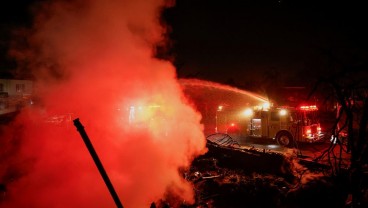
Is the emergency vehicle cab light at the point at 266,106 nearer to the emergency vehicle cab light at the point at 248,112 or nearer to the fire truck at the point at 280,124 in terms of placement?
the fire truck at the point at 280,124

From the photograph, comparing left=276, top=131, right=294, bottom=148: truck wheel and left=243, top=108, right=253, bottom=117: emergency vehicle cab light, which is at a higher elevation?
left=243, top=108, right=253, bottom=117: emergency vehicle cab light

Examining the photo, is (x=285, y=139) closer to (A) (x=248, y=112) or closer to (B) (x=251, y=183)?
(A) (x=248, y=112)

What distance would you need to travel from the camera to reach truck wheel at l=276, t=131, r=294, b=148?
1341cm

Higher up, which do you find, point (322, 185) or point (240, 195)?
point (322, 185)

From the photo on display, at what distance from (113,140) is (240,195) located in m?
4.26

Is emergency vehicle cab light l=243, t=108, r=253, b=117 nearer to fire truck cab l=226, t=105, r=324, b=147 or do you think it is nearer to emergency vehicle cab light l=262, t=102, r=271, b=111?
fire truck cab l=226, t=105, r=324, b=147

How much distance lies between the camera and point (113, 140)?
8312mm

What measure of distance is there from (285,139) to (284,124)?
0.80 metres

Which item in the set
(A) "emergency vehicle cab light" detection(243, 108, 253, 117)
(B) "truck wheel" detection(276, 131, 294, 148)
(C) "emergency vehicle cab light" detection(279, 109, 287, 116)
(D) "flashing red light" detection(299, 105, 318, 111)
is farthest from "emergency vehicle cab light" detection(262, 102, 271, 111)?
(D) "flashing red light" detection(299, 105, 318, 111)

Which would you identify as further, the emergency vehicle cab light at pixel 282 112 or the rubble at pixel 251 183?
the emergency vehicle cab light at pixel 282 112

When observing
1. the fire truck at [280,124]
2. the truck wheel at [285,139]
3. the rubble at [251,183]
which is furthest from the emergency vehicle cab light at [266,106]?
the rubble at [251,183]

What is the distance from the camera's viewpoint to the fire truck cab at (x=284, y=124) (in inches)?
526

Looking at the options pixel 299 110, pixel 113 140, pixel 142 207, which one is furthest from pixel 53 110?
pixel 299 110

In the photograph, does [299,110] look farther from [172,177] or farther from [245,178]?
[172,177]
